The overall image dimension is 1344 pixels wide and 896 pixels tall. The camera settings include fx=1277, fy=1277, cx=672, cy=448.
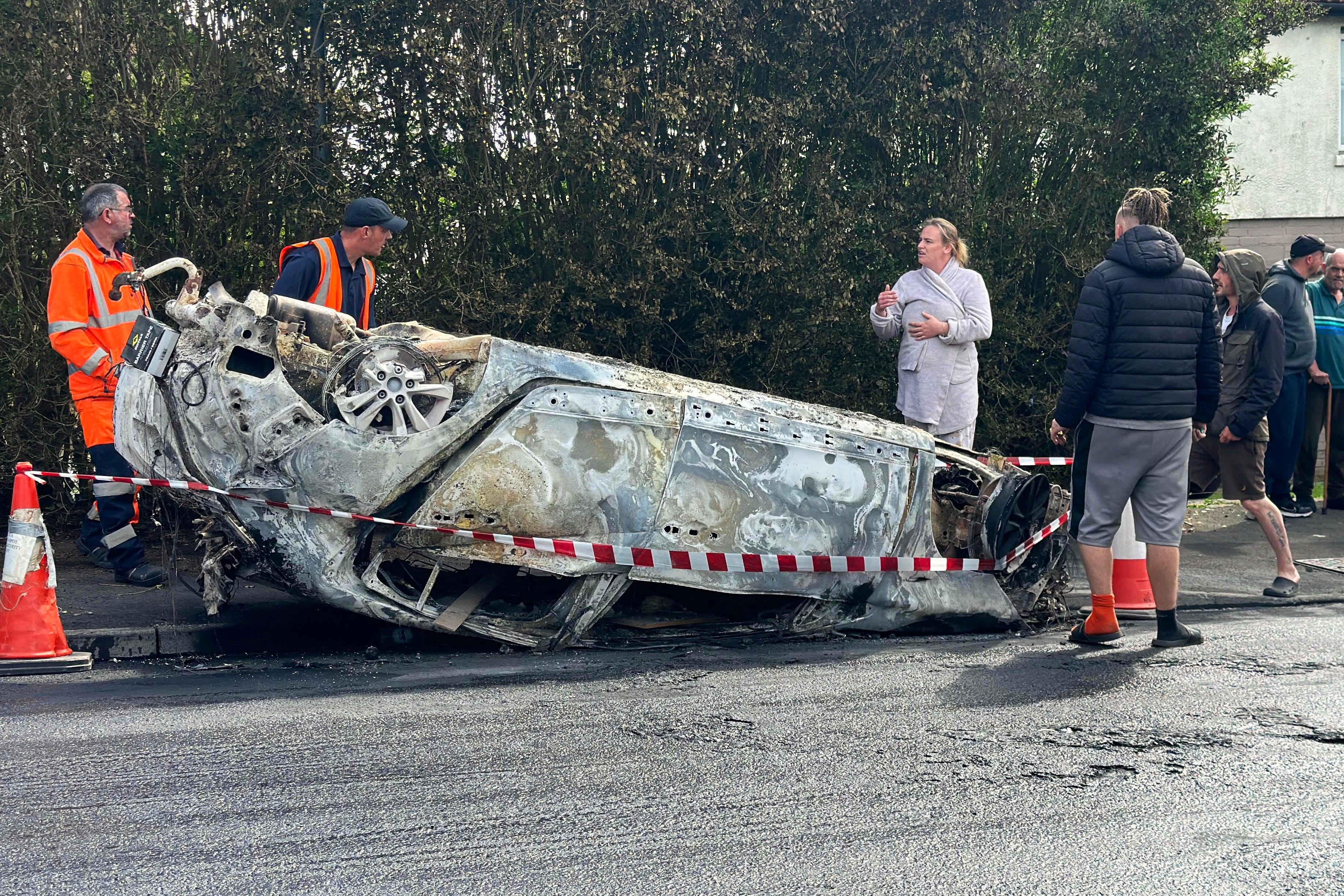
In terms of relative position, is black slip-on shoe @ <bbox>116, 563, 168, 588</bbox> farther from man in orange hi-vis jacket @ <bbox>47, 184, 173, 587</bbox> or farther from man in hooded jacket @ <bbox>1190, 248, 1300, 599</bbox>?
man in hooded jacket @ <bbox>1190, 248, 1300, 599</bbox>

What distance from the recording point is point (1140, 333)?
18.6 ft

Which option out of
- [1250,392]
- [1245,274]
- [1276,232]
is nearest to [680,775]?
[1250,392]

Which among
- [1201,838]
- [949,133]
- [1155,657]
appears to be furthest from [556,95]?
[1201,838]

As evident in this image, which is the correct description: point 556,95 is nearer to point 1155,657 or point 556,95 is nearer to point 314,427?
point 314,427

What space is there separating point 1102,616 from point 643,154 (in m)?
4.22

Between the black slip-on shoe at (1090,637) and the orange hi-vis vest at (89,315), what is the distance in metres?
4.90

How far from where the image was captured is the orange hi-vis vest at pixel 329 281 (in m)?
6.61

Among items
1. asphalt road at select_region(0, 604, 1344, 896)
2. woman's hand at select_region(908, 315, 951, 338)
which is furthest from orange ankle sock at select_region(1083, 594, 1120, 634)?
woman's hand at select_region(908, 315, 951, 338)

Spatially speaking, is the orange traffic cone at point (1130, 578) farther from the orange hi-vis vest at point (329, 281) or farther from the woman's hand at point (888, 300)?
the orange hi-vis vest at point (329, 281)

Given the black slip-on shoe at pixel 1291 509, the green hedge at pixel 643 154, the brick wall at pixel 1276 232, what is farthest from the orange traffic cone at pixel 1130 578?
the brick wall at pixel 1276 232

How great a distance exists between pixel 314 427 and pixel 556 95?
12.8ft

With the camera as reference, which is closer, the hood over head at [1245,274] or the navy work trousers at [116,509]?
the navy work trousers at [116,509]

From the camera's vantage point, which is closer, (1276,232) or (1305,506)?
(1305,506)

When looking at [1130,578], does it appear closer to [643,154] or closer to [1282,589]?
Answer: [1282,589]
